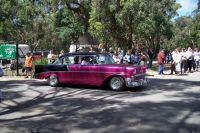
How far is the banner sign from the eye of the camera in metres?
18.2

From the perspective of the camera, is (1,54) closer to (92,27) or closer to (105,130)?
(92,27)

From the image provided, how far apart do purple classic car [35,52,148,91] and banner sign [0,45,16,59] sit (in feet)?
20.3

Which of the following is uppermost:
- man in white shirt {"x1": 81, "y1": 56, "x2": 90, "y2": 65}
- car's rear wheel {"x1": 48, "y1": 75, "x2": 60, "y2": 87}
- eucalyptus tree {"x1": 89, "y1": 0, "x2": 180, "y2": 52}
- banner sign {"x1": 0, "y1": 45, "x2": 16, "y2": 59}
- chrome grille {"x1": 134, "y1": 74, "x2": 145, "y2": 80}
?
eucalyptus tree {"x1": 89, "y1": 0, "x2": 180, "y2": 52}

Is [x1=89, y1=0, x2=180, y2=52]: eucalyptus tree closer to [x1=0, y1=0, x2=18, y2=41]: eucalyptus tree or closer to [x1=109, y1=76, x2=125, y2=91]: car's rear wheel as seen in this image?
[x1=109, y1=76, x2=125, y2=91]: car's rear wheel

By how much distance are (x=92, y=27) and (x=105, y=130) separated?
16.5 m

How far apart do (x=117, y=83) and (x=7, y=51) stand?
390 inches

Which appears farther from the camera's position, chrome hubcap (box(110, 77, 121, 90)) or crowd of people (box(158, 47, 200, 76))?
crowd of people (box(158, 47, 200, 76))

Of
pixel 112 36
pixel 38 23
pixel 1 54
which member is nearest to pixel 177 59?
pixel 112 36

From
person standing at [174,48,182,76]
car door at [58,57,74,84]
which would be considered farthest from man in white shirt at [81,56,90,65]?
person standing at [174,48,182,76]

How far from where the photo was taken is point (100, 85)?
11.4m

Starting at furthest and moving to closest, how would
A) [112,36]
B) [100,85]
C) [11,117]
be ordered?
[112,36]
[100,85]
[11,117]

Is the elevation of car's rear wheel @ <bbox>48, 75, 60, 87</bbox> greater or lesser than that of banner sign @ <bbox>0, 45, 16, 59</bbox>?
lesser

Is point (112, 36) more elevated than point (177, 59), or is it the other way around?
point (112, 36)

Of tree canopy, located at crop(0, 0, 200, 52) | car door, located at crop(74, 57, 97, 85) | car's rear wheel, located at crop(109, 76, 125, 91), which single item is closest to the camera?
car's rear wheel, located at crop(109, 76, 125, 91)
